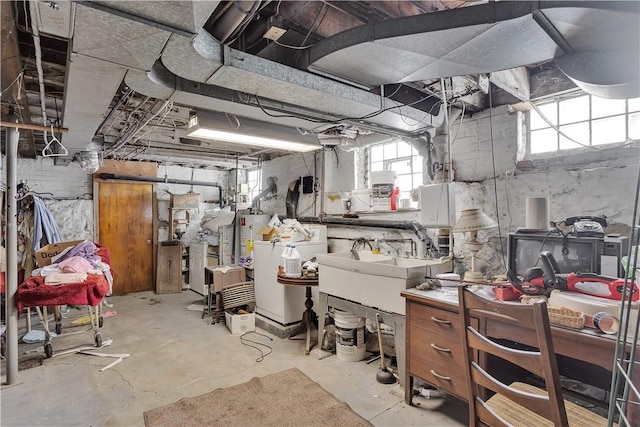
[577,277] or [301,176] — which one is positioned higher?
[301,176]

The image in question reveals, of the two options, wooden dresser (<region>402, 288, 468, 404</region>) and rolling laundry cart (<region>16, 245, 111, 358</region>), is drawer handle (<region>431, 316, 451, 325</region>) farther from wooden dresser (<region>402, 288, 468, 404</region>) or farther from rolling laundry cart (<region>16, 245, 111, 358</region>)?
rolling laundry cart (<region>16, 245, 111, 358</region>)

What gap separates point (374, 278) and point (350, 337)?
74 cm

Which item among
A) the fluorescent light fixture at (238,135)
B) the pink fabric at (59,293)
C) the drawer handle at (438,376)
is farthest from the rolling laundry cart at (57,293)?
the drawer handle at (438,376)

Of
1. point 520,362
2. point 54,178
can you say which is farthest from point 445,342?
point 54,178

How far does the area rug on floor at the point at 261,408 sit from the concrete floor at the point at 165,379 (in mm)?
83

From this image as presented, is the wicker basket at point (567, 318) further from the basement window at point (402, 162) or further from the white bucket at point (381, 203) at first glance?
the basement window at point (402, 162)

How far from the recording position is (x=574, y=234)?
195cm

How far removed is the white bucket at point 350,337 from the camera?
Answer: 3072mm

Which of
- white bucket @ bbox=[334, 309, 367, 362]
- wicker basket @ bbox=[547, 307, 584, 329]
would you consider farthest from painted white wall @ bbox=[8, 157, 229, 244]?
wicker basket @ bbox=[547, 307, 584, 329]

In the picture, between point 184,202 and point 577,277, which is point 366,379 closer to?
point 577,277

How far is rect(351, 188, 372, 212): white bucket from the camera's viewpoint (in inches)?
162

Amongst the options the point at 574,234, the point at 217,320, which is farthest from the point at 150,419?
the point at 574,234

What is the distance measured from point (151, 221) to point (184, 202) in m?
0.74

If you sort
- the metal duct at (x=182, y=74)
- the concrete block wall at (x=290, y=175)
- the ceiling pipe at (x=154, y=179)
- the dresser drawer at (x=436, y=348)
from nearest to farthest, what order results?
the metal duct at (x=182, y=74) < the dresser drawer at (x=436, y=348) < the concrete block wall at (x=290, y=175) < the ceiling pipe at (x=154, y=179)
